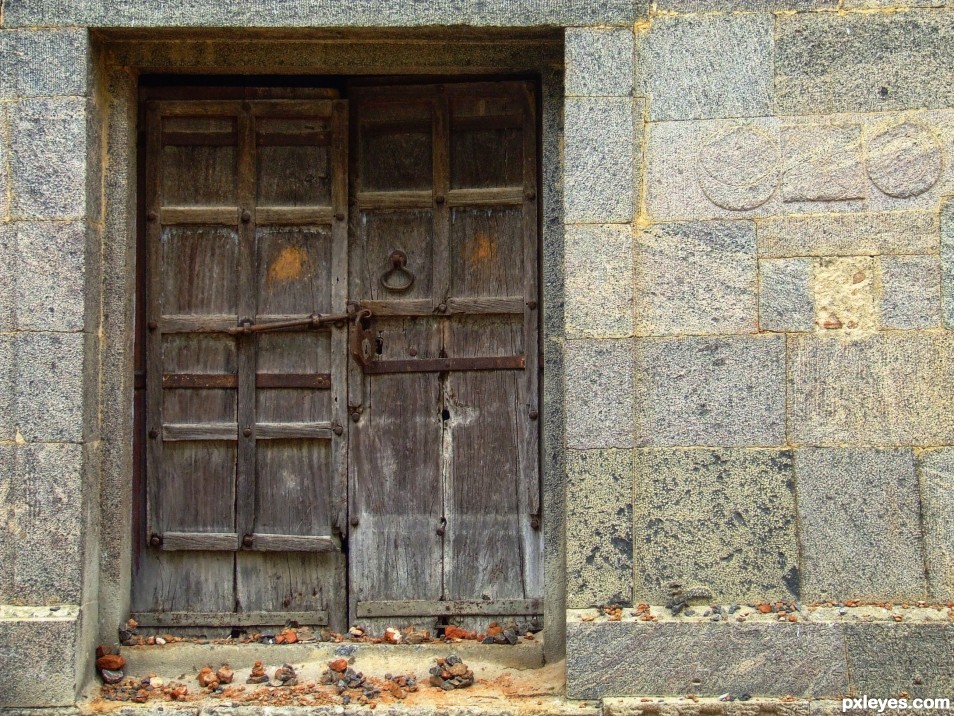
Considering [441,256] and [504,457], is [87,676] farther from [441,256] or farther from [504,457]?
[441,256]

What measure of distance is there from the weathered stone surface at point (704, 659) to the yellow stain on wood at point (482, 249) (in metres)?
1.51

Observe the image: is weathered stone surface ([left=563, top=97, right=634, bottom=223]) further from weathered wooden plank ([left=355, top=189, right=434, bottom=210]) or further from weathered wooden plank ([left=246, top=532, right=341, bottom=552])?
weathered wooden plank ([left=246, top=532, right=341, bottom=552])

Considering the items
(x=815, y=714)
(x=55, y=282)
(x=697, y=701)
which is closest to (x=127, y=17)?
(x=55, y=282)

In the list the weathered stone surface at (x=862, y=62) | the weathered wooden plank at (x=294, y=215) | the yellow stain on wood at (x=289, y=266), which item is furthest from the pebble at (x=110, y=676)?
the weathered stone surface at (x=862, y=62)

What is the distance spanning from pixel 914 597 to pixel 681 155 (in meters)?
1.72

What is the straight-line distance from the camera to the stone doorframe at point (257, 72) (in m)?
3.91

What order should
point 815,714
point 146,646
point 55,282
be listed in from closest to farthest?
1. point 815,714
2. point 55,282
3. point 146,646

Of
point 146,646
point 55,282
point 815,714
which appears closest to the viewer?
point 815,714

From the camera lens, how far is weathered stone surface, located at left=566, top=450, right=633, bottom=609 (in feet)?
12.0

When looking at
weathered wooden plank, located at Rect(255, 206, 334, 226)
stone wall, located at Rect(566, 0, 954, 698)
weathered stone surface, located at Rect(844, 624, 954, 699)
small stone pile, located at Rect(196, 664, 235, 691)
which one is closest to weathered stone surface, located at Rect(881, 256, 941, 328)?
stone wall, located at Rect(566, 0, 954, 698)

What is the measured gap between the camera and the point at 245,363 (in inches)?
168

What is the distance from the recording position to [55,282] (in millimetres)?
3756

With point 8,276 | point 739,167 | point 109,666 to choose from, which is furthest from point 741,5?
point 109,666

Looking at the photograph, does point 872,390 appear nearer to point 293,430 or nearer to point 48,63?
point 293,430
